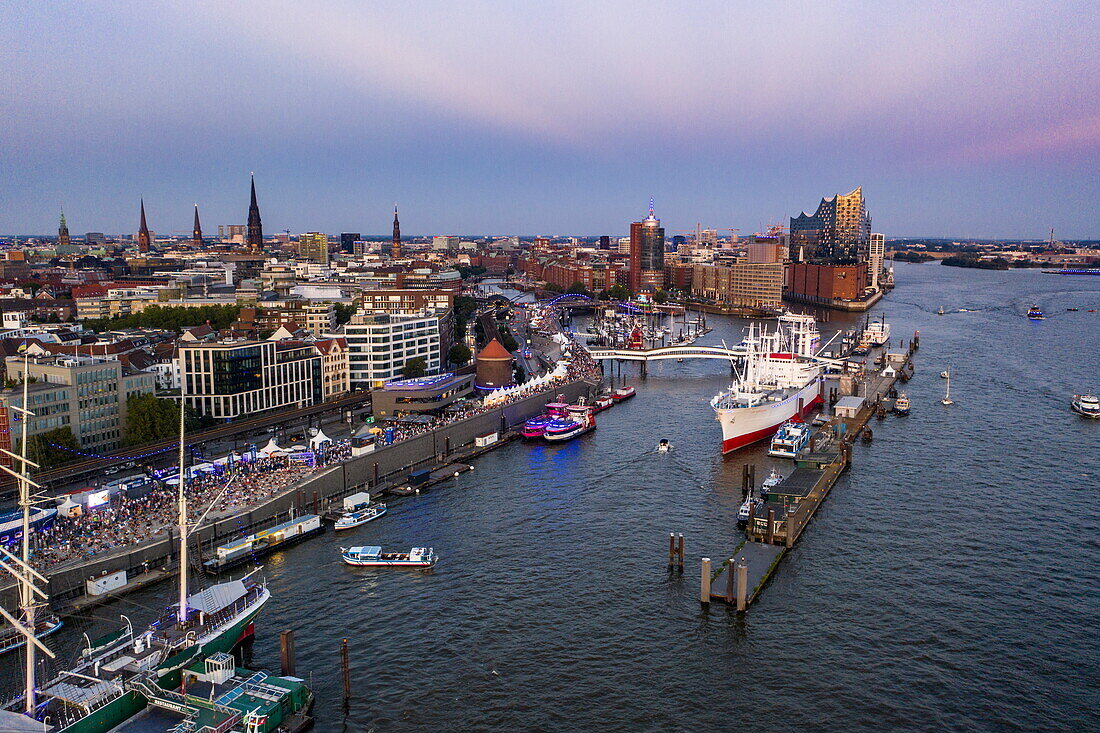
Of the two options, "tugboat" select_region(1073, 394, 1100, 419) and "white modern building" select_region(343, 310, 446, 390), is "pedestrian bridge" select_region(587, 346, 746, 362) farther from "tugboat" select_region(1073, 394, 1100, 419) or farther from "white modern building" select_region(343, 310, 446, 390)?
"tugboat" select_region(1073, 394, 1100, 419)

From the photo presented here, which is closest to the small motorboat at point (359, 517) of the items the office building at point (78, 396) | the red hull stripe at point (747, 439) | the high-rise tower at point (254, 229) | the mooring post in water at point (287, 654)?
the mooring post in water at point (287, 654)

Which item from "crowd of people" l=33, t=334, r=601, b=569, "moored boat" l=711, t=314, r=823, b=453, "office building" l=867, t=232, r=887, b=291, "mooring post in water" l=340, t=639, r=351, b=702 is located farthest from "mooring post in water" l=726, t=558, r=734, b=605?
"office building" l=867, t=232, r=887, b=291

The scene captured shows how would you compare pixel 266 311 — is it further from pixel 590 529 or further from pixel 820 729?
pixel 820 729

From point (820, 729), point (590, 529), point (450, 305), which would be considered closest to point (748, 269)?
point (450, 305)

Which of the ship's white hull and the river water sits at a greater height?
the ship's white hull

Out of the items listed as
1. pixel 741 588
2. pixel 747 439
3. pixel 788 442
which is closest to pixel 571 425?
pixel 747 439

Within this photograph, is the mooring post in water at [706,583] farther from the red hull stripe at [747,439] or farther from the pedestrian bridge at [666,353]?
the pedestrian bridge at [666,353]
